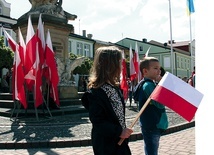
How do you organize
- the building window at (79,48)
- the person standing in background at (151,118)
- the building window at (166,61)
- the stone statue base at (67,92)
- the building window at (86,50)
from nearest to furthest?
the person standing in background at (151,118) < the stone statue base at (67,92) < the building window at (79,48) < the building window at (86,50) < the building window at (166,61)

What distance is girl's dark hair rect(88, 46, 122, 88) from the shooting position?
8.05 ft

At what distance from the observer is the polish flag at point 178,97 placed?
2.43m

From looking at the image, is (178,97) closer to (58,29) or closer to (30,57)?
(30,57)

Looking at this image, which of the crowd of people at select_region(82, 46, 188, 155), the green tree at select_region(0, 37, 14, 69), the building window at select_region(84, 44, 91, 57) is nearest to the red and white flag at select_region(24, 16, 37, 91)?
the crowd of people at select_region(82, 46, 188, 155)

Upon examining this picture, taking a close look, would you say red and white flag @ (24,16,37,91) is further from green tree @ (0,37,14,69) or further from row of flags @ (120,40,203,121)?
green tree @ (0,37,14,69)

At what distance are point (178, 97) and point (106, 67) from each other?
26.3 inches

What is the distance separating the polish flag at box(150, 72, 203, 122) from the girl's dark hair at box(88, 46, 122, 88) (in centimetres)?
38

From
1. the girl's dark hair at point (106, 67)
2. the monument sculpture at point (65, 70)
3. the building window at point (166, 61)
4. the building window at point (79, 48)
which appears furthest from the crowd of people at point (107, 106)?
the building window at point (166, 61)

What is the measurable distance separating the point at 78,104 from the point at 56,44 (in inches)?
107

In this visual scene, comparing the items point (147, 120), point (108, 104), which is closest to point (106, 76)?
point (108, 104)

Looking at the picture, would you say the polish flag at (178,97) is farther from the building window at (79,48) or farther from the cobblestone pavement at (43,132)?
the building window at (79,48)

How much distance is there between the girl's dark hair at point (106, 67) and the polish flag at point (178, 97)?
1.24 ft

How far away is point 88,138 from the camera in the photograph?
19.9ft

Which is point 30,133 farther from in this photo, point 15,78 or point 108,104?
point 108,104
